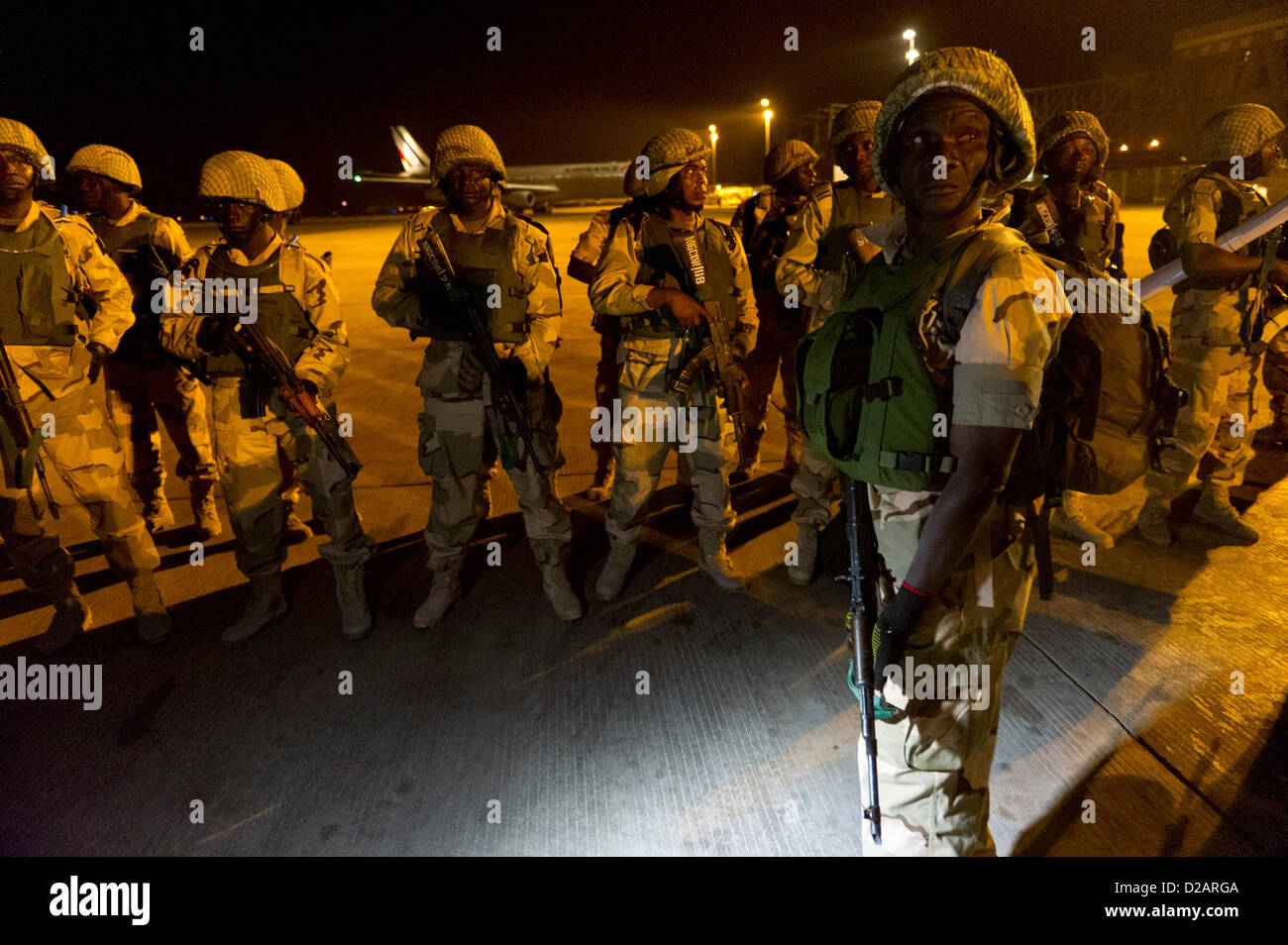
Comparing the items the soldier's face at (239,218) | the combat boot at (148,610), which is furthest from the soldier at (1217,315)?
the combat boot at (148,610)

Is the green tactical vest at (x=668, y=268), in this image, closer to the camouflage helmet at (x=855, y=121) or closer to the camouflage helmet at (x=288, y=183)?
the camouflage helmet at (x=855, y=121)

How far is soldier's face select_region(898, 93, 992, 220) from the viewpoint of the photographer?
137cm

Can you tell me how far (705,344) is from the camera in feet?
10.7

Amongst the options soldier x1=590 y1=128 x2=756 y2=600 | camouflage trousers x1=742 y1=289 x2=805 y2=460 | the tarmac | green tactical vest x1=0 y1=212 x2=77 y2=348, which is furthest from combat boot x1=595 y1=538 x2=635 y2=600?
green tactical vest x1=0 y1=212 x2=77 y2=348

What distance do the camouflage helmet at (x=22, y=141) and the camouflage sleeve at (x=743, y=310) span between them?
3.09 m

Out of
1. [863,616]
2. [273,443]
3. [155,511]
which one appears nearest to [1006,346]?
[863,616]

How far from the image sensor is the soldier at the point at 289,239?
3327mm

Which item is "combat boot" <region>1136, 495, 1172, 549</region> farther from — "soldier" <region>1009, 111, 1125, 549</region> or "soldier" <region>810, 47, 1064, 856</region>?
"soldier" <region>810, 47, 1064, 856</region>

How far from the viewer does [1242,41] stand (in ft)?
86.8

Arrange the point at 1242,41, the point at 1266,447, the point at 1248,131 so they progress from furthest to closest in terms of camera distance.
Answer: the point at 1242,41 → the point at 1266,447 → the point at 1248,131
